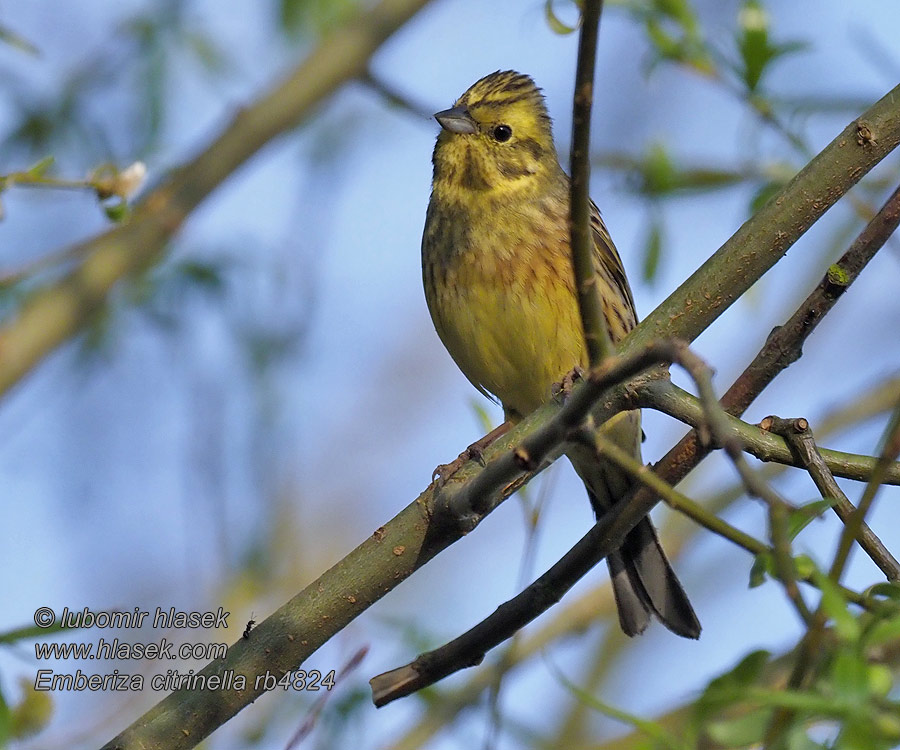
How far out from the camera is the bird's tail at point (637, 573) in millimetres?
3891

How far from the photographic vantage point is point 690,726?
1599 millimetres

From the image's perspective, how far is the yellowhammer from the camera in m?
4.23

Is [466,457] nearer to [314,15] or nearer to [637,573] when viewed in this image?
[637,573]

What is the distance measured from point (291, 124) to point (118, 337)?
1275 mm

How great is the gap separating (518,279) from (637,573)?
1.10m

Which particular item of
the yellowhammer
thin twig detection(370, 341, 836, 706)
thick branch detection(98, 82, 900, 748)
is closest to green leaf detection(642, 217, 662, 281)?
the yellowhammer

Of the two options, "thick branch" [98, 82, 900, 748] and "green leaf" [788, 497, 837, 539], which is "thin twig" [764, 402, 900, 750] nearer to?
"green leaf" [788, 497, 837, 539]

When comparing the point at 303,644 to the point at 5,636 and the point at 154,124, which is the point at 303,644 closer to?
the point at 5,636

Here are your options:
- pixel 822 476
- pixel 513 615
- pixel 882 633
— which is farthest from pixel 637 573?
pixel 882 633

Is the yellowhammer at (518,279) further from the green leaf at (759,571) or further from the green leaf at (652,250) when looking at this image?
the green leaf at (759,571)

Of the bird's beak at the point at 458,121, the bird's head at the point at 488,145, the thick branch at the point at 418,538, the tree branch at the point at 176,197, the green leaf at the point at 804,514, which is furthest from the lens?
the bird's head at the point at 488,145

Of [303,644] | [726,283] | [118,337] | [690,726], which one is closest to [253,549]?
[118,337]

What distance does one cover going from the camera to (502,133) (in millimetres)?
4668
